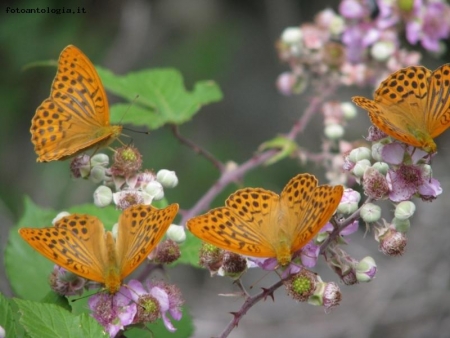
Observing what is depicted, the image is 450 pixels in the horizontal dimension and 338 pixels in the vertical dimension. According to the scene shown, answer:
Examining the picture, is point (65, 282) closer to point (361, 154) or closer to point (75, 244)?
point (75, 244)

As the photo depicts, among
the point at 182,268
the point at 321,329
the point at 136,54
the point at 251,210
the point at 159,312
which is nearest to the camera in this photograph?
the point at 251,210

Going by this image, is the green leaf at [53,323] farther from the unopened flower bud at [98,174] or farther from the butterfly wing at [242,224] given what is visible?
the unopened flower bud at [98,174]

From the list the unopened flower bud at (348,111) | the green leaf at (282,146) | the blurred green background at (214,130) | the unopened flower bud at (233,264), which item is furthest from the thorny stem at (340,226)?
the blurred green background at (214,130)

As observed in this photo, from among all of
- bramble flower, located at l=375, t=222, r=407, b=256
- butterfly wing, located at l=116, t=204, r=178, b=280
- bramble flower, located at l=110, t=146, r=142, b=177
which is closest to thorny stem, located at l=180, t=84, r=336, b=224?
bramble flower, located at l=110, t=146, r=142, b=177

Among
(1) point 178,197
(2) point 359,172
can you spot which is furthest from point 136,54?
(2) point 359,172

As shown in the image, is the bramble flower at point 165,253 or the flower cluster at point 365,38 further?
the flower cluster at point 365,38

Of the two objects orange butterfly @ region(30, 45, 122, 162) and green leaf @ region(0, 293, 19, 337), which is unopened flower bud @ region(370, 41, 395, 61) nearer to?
orange butterfly @ region(30, 45, 122, 162)

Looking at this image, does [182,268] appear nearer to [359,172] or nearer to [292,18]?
[292,18]
